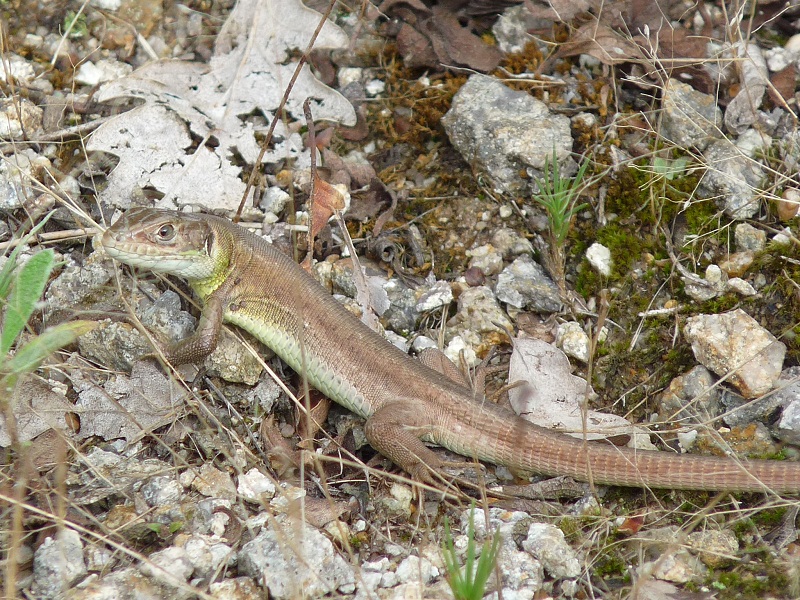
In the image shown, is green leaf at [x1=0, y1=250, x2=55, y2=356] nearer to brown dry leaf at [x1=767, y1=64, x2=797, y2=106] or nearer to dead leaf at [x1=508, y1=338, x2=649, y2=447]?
dead leaf at [x1=508, y1=338, x2=649, y2=447]

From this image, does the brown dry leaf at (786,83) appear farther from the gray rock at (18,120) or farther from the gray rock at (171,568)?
the gray rock at (18,120)

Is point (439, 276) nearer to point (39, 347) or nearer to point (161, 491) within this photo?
point (161, 491)

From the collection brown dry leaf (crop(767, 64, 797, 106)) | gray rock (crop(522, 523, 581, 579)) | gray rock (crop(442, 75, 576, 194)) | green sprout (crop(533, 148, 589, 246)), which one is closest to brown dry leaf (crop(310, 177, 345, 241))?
gray rock (crop(442, 75, 576, 194))

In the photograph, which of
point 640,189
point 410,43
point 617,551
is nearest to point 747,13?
point 640,189

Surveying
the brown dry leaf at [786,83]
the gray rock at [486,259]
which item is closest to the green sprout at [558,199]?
the gray rock at [486,259]

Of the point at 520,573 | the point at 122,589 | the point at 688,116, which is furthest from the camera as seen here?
the point at 688,116

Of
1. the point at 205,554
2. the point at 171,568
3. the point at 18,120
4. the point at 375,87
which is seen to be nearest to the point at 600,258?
the point at 375,87
